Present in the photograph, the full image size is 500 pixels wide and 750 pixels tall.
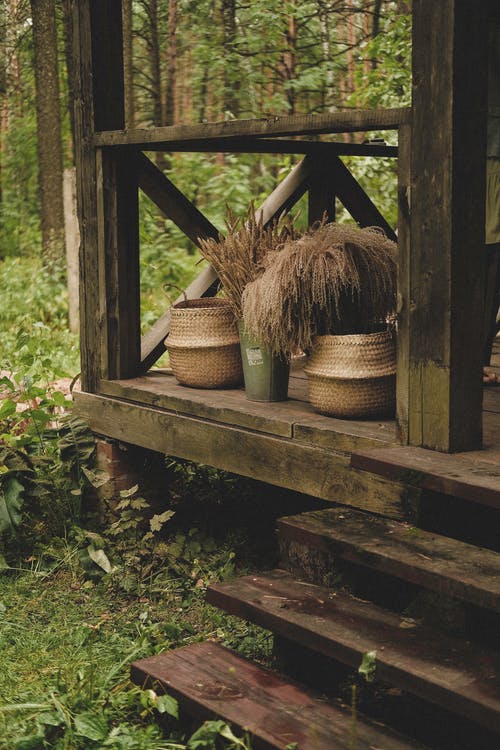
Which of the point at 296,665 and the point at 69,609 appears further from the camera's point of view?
the point at 69,609

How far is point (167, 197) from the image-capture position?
4781 mm

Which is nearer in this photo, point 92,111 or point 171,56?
point 92,111

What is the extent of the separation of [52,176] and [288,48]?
4.41 m

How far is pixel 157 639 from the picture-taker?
3756mm

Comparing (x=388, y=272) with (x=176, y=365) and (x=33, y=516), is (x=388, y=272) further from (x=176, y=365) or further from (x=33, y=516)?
(x=33, y=516)

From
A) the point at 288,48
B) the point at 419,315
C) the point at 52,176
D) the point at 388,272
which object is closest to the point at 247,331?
the point at 388,272

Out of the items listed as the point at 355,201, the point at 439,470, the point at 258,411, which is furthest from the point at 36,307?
the point at 439,470

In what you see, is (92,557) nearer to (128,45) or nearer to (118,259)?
(118,259)

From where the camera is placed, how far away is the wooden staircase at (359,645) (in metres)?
2.55

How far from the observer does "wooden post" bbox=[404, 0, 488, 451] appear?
305 cm

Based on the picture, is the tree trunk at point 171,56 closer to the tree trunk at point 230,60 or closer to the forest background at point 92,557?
the tree trunk at point 230,60

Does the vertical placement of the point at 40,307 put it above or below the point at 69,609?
above

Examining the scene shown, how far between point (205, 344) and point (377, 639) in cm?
199

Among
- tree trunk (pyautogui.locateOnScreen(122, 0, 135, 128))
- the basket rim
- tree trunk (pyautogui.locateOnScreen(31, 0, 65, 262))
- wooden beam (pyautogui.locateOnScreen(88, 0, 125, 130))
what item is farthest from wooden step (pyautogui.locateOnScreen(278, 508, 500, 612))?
tree trunk (pyautogui.locateOnScreen(122, 0, 135, 128))
